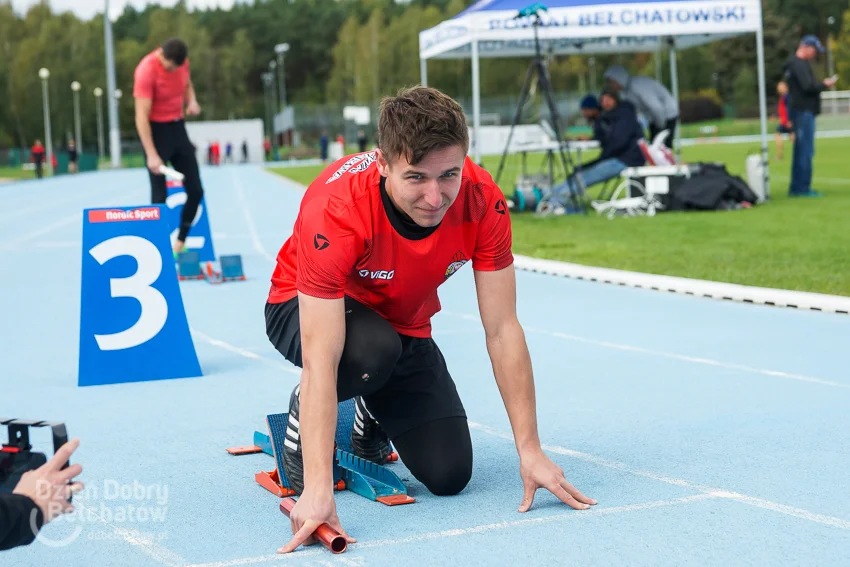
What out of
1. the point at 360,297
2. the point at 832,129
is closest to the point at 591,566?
the point at 360,297

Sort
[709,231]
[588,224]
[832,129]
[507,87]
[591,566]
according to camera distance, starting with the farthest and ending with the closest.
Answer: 1. [507,87]
2. [832,129]
3. [588,224]
4. [709,231]
5. [591,566]

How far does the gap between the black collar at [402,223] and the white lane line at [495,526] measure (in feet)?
3.18

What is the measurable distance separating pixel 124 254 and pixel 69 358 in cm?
124

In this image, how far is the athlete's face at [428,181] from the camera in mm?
3451

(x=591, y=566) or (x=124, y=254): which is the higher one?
(x=124, y=254)

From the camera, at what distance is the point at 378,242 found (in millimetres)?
3771

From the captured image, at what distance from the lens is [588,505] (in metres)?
3.99

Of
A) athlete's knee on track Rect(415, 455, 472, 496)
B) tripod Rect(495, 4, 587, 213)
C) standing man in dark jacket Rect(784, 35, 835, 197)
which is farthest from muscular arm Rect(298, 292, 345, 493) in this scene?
standing man in dark jacket Rect(784, 35, 835, 197)

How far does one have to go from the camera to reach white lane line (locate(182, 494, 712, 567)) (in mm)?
3512

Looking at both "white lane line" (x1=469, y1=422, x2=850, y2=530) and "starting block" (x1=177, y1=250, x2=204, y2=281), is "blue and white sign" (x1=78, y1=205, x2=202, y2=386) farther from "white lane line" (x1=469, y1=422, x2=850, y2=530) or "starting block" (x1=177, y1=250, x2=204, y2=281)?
"starting block" (x1=177, y1=250, x2=204, y2=281)

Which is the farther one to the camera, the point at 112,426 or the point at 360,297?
the point at 112,426

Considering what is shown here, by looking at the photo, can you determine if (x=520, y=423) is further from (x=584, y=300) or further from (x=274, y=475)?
(x=584, y=300)

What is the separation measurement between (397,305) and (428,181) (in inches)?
29.6

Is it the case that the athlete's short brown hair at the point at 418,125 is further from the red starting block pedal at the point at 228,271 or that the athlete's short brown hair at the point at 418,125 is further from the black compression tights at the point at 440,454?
the red starting block pedal at the point at 228,271
